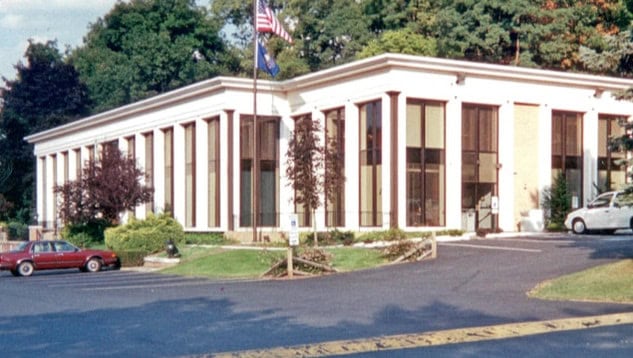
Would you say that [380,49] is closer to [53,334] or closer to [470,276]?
[470,276]

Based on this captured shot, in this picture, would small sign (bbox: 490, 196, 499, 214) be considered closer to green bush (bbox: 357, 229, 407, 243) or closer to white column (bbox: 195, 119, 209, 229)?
green bush (bbox: 357, 229, 407, 243)

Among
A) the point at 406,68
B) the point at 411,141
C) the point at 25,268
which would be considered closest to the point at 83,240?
the point at 25,268

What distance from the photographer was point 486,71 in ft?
Answer: 145

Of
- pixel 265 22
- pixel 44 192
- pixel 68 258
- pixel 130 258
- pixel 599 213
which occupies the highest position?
pixel 265 22

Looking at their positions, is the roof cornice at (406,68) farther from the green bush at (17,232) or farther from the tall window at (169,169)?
the green bush at (17,232)

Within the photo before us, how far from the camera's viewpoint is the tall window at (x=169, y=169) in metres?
55.3

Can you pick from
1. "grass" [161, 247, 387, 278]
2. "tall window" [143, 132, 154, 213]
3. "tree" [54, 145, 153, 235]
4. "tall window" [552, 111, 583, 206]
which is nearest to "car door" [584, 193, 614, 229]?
"tall window" [552, 111, 583, 206]

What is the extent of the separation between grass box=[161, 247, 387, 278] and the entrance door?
10984 mm

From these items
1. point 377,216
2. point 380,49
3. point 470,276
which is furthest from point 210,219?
point 470,276

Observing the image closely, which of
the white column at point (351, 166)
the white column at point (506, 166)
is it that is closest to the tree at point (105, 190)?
the white column at point (351, 166)

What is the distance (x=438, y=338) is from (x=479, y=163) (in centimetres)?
3033

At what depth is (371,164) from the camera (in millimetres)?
44375

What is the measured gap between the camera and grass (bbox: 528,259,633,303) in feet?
67.1

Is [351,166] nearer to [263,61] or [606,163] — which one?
[263,61]
